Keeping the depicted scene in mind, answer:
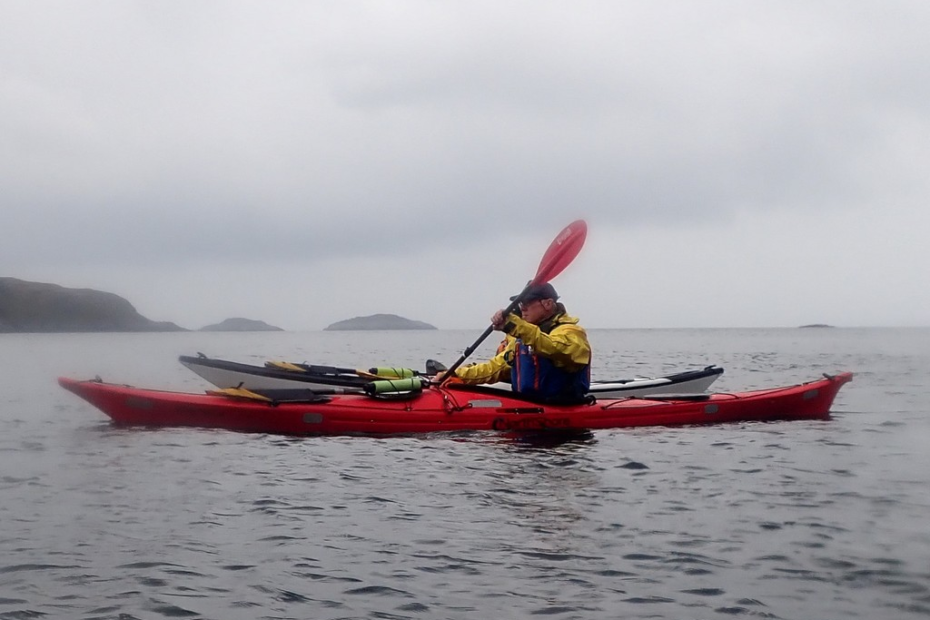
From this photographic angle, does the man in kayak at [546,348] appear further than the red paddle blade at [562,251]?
No

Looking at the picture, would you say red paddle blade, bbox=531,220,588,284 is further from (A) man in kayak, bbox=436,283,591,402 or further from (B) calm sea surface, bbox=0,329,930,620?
(B) calm sea surface, bbox=0,329,930,620

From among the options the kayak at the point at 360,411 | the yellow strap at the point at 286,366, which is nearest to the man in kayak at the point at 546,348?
the kayak at the point at 360,411

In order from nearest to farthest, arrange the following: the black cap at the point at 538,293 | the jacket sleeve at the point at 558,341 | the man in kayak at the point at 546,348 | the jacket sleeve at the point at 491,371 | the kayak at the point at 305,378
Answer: the jacket sleeve at the point at 558,341, the man in kayak at the point at 546,348, the black cap at the point at 538,293, the jacket sleeve at the point at 491,371, the kayak at the point at 305,378

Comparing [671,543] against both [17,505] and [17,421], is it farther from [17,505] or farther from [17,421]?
[17,421]

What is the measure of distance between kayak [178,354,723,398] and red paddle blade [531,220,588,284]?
5.23 ft

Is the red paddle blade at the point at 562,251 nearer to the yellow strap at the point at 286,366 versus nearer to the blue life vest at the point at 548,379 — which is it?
the blue life vest at the point at 548,379

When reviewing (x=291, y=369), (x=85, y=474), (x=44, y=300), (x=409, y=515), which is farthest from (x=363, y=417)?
(x=44, y=300)

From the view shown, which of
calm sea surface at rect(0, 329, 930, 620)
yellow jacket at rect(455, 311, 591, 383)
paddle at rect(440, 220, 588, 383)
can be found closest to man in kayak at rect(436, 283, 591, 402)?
yellow jacket at rect(455, 311, 591, 383)

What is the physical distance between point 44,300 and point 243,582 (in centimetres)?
16173

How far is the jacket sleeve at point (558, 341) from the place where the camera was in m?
9.66

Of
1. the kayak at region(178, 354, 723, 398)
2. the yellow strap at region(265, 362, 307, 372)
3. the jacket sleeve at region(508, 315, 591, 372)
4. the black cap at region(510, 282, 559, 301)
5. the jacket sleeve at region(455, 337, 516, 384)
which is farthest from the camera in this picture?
the yellow strap at region(265, 362, 307, 372)

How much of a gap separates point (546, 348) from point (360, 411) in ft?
7.46

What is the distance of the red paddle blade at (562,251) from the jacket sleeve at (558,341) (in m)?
1.86

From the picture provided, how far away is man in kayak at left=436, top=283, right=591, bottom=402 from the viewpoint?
9.77 meters
